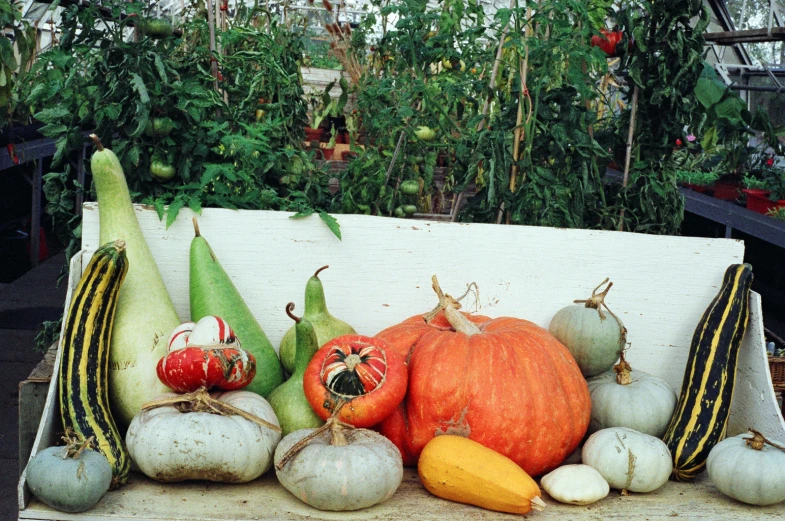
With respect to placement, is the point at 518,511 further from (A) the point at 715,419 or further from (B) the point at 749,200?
(B) the point at 749,200

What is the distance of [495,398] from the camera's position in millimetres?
2035

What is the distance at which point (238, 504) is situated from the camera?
180 cm

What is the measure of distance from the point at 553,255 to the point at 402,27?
1.22 m

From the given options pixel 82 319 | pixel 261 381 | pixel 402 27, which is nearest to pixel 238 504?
pixel 261 381

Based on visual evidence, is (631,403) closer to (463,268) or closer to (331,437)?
(463,268)

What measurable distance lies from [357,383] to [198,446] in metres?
0.41

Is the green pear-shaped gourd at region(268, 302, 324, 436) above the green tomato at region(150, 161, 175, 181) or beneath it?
beneath

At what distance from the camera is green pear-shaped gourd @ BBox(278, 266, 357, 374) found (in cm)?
234

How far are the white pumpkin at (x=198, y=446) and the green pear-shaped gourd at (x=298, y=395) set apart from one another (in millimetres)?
188

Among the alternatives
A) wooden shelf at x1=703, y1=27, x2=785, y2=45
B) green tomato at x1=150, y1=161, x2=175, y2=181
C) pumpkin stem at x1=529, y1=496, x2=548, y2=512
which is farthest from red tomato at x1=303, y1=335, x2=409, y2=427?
wooden shelf at x1=703, y1=27, x2=785, y2=45

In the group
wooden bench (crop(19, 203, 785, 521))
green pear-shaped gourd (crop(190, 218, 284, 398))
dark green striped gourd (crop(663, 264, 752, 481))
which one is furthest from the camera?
wooden bench (crop(19, 203, 785, 521))

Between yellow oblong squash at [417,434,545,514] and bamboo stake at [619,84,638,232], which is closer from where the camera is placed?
yellow oblong squash at [417,434,545,514]

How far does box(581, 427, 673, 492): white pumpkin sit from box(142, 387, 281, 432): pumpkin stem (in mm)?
820

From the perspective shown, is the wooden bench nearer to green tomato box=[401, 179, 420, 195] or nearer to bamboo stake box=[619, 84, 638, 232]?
bamboo stake box=[619, 84, 638, 232]
